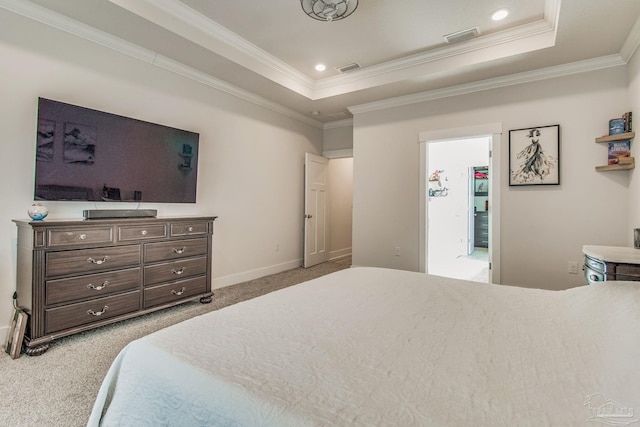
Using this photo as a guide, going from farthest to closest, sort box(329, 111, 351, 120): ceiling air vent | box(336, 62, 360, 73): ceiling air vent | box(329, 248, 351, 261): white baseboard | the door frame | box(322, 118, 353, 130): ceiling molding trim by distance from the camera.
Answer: box(329, 248, 351, 261): white baseboard
box(322, 118, 353, 130): ceiling molding trim
box(329, 111, 351, 120): ceiling air vent
box(336, 62, 360, 73): ceiling air vent
the door frame

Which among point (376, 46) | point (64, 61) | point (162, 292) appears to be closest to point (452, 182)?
point (376, 46)

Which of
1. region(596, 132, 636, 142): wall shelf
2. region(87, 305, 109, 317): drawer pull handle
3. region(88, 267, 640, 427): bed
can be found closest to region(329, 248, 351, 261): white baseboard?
region(87, 305, 109, 317): drawer pull handle

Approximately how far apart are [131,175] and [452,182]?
5851 mm

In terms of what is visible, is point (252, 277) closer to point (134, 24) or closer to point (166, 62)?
point (166, 62)

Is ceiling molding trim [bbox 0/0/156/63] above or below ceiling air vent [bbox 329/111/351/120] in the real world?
below

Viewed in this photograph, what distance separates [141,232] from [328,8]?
2.50m

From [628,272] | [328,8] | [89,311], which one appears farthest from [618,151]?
[89,311]

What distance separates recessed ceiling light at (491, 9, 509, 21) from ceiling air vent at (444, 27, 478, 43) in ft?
0.64

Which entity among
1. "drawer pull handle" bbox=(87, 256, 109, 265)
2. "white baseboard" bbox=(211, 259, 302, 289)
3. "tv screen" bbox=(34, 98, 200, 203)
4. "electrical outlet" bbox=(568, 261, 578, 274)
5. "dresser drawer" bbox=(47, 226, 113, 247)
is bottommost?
"white baseboard" bbox=(211, 259, 302, 289)

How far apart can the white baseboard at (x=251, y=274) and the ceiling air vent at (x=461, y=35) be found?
12.1 ft

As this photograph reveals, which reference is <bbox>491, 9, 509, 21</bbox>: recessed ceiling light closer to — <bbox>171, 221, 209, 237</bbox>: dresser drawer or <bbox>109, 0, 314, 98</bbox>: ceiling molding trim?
<bbox>109, 0, 314, 98</bbox>: ceiling molding trim

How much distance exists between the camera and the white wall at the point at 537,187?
3.09 metres

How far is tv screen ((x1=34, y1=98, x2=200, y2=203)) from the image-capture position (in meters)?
2.39

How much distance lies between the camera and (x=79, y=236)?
230 cm
